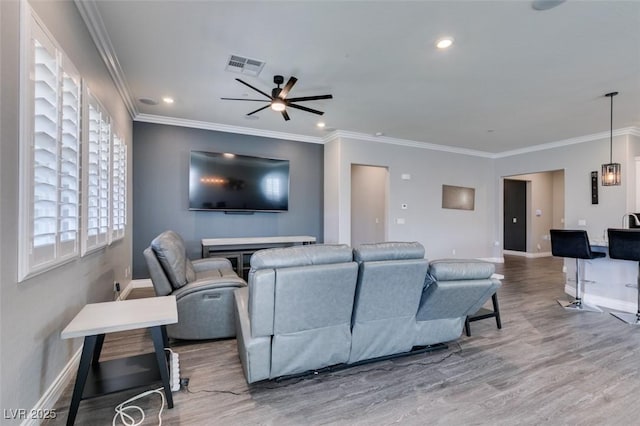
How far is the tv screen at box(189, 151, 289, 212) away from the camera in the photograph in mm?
5273

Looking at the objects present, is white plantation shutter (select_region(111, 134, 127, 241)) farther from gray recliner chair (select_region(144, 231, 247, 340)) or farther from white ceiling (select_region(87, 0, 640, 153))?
gray recliner chair (select_region(144, 231, 247, 340))

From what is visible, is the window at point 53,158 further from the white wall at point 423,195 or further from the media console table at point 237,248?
the white wall at point 423,195

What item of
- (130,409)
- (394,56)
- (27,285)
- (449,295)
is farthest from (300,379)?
(394,56)

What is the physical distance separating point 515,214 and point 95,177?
1046 cm

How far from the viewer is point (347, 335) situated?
7.44ft

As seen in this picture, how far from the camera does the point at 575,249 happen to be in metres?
4.01

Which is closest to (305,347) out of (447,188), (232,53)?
(232,53)

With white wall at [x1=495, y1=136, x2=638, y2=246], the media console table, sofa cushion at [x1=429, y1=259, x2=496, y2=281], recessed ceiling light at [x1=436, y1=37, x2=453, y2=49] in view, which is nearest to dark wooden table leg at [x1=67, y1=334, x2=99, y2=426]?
sofa cushion at [x1=429, y1=259, x2=496, y2=281]

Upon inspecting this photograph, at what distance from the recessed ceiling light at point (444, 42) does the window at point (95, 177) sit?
317cm

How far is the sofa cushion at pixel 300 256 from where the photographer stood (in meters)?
1.98

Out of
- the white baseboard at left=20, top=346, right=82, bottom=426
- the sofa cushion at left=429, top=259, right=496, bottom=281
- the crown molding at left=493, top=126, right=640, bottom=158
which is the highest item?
the crown molding at left=493, top=126, right=640, bottom=158

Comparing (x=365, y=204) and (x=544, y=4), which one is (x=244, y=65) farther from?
(x=365, y=204)

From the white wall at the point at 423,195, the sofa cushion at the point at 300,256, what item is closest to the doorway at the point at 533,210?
the white wall at the point at 423,195

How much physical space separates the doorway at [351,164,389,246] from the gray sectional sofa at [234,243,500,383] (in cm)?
489
